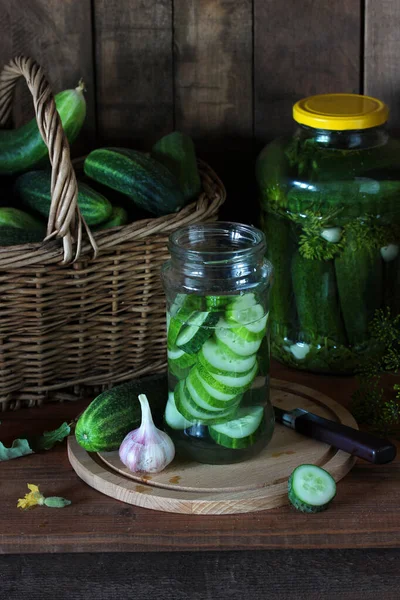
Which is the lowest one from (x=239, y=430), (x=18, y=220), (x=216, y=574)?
(x=216, y=574)

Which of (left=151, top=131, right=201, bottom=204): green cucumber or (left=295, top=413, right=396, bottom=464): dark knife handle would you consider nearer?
(left=295, top=413, right=396, bottom=464): dark knife handle

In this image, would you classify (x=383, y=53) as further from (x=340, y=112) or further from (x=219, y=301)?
(x=219, y=301)

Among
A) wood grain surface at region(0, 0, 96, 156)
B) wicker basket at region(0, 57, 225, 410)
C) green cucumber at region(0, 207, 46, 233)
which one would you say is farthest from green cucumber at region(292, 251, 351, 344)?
wood grain surface at region(0, 0, 96, 156)

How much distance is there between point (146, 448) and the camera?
0.97 m

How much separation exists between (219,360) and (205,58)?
610 millimetres

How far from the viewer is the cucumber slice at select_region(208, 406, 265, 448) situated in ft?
3.23

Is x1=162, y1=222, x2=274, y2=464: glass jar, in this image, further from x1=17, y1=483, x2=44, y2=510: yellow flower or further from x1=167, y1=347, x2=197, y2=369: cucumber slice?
x1=17, y1=483, x2=44, y2=510: yellow flower

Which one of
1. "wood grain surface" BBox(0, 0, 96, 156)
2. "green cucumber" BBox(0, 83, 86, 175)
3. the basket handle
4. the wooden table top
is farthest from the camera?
"wood grain surface" BBox(0, 0, 96, 156)

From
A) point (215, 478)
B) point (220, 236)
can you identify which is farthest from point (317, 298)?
point (215, 478)

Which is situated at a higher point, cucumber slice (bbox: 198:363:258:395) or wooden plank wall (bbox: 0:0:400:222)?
wooden plank wall (bbox: 0:0:400:222)

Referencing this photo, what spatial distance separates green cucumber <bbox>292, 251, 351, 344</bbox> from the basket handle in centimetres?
31

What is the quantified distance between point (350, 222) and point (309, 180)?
0.08 m

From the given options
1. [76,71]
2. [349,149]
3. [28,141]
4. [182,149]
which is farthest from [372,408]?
[76,71]

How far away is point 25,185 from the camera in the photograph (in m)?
1.16
